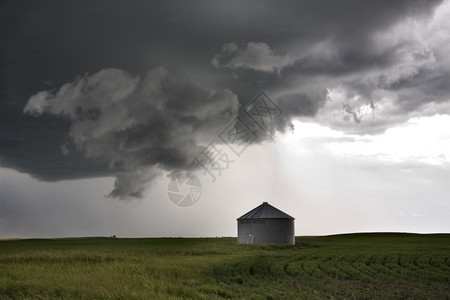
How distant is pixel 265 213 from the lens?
204 feet

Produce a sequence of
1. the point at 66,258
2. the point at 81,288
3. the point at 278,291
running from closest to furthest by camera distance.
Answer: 1. the point at 81,288
2. the point at 278,291
3. the point at 66,258

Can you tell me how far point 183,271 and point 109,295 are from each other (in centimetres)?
914

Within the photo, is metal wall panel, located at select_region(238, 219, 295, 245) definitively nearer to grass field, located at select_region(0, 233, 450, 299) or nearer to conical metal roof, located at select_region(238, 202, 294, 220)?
conical metal roof, located at select_region(238, 202, 294, 220)

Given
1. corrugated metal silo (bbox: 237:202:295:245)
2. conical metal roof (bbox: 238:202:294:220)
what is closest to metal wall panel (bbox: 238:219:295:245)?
corrugated metal silo (bbox: 237:202:295:245)

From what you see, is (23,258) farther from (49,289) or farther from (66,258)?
(49,289)

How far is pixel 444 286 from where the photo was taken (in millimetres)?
20406

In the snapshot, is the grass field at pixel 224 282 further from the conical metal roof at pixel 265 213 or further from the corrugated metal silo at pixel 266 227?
the conical metal roof at pixel 265 213

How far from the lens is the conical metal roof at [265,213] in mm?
61775

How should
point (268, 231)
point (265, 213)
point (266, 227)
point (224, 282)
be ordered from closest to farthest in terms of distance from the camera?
point (224, 282) → point (268, 231) → point (266, 227) → point (265, 213)

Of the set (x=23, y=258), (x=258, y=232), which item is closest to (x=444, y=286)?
(x=23, y=258)

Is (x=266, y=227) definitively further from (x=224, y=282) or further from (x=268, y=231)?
(x=224, y=282)

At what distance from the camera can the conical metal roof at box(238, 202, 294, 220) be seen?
61.8 m

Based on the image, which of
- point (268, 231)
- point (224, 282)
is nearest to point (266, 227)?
point (268, 231)

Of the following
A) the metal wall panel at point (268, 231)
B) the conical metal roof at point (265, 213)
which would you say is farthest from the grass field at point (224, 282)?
the conical metal roof at point (265, 213)
